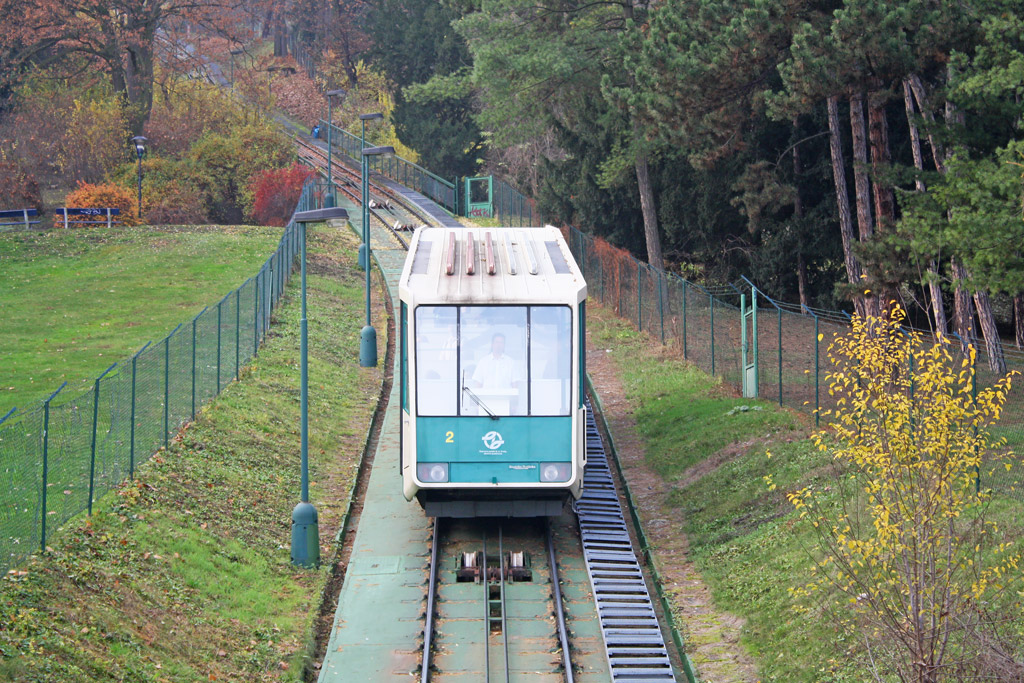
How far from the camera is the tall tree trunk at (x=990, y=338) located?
25.3 meters

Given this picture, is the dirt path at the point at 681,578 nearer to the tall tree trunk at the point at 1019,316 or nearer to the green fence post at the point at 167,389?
the green fence post at the point at 167,389

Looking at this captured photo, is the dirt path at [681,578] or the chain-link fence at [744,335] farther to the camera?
the chain-link fence at [744,335]

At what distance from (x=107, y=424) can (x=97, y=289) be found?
70.7 ft

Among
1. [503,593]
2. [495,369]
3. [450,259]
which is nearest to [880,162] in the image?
[450,259]

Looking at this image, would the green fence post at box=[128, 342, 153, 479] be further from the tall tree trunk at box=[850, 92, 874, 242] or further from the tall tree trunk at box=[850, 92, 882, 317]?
the tall tree trunk at box=[850, 92, 874, 242]

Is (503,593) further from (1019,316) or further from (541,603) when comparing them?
(1019,316)

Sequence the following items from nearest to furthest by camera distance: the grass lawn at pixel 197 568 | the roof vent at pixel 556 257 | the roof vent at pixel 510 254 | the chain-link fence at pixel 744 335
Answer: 1. the grass lawn at pixel 197 568
2. the roof vent at pixel 510 254
3. the roof vent at pixel 556 257
4. the chain-link fence at pixel 744 335

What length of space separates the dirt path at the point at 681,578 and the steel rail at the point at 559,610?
1.65m

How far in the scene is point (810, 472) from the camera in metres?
19.6

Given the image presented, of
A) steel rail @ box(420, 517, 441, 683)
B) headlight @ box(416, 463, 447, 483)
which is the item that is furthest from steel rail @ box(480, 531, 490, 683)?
headlight @ box(416, 463, 447, 483)

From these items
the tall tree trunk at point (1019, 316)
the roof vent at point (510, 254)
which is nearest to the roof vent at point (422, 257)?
the roof vent at point (510, 254)

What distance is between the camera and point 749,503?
1964 cm

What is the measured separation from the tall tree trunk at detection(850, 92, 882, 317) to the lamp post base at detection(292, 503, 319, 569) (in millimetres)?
14723

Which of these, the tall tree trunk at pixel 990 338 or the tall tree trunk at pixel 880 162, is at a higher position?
the tall tree trunk at pixel 880 162
